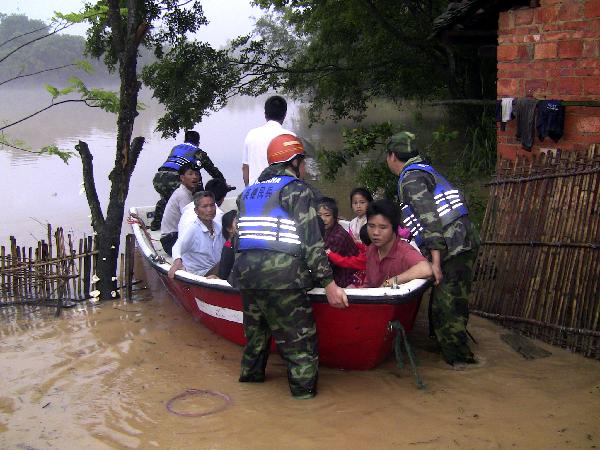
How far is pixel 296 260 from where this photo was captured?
4.43 metres

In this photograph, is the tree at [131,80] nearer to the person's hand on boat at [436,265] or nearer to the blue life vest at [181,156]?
the blue life vest at [181,156]

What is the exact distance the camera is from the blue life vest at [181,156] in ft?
26.2

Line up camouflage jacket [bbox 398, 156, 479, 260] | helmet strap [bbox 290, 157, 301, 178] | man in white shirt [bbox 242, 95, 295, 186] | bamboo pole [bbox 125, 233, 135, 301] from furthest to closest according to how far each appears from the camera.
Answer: bamboo pole [bbox 125, 233, 135, 301] → man in white shirt [bbox 242, 95, 295, 186] → camouflage jacket [bbox 398, 156, 479, 260] → helmet strap [bbox 290, 157, 301, 178]

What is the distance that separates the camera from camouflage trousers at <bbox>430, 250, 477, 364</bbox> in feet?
16.1

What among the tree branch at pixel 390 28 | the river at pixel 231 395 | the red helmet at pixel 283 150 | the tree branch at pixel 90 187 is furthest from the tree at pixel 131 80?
the red helmet at pixel 283 150

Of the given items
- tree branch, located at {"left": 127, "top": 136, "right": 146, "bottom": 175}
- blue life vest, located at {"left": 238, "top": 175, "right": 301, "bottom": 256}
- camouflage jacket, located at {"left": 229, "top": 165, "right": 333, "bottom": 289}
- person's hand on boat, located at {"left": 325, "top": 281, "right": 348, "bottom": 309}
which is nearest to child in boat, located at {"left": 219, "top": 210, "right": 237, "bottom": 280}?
blue life vest, located at {"left": 238, "top": 175, "right": 301, "bottom": 256}

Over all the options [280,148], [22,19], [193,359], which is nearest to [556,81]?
[280,148]

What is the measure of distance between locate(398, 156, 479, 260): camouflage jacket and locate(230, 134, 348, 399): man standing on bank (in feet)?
2.58

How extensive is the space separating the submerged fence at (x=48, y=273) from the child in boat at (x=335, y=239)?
268 cm

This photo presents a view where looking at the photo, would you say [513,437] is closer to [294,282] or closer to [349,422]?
[349,422]

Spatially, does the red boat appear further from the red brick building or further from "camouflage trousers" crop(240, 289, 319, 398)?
the red brick building

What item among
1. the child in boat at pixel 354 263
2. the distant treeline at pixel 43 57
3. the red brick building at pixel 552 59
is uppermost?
the distant treeline at pixel 43 57

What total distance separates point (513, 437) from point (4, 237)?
1062cm

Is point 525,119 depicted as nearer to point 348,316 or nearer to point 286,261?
point 348,316
